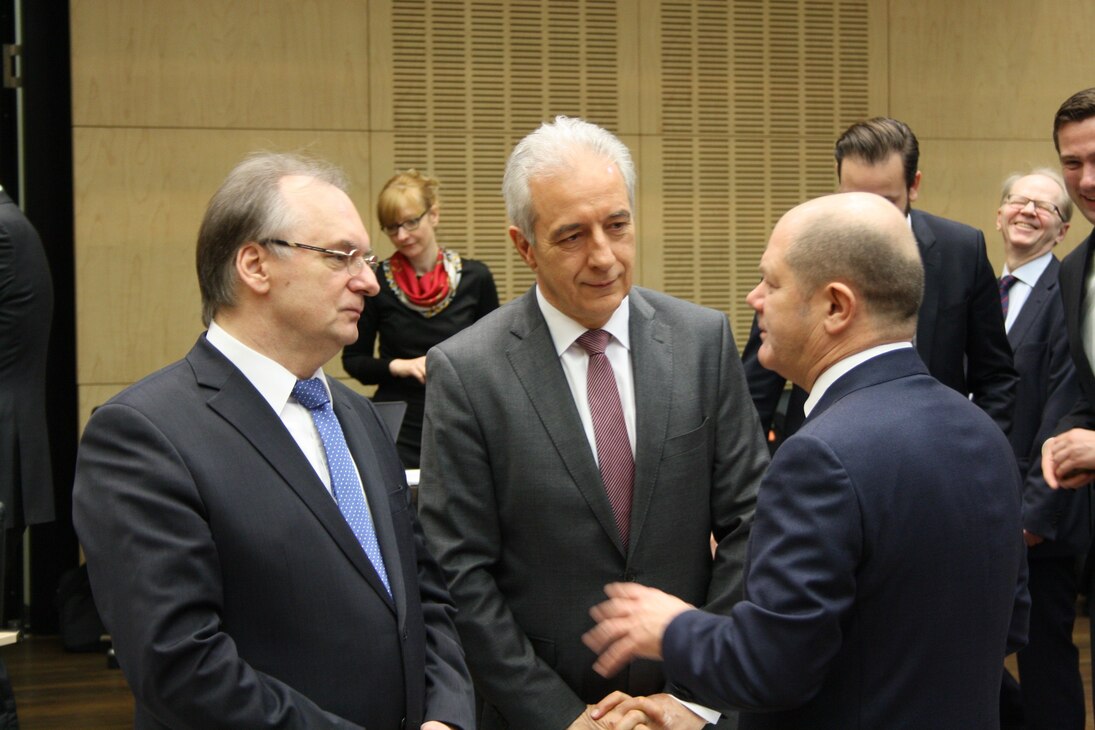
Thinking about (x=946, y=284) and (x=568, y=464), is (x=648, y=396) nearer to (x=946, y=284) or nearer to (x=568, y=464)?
(x=568, y=464)

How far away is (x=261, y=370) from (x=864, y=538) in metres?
0.98

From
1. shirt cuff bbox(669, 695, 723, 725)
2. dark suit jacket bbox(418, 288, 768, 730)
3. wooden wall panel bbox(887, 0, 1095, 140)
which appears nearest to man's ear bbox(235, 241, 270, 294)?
dark suit jacket bbox(418, 288, 768, 730)

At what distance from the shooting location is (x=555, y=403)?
232 centimetres

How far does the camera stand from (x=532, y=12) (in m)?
6.33

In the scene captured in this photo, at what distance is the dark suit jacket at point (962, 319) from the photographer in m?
3.48

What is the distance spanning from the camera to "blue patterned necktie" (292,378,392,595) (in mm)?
2020

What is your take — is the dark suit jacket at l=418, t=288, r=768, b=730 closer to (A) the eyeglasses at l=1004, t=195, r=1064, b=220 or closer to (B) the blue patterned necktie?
(B) the blue patterned necktie

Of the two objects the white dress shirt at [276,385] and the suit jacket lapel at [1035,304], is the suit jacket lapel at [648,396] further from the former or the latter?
the suit jacket lapel at [1035,304]

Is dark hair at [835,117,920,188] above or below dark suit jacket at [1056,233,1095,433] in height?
above

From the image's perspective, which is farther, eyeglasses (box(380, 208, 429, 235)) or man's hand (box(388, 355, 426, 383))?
eyeglasses (box(380, 208, 429, 235))

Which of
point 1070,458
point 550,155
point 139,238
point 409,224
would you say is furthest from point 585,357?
point 139,238

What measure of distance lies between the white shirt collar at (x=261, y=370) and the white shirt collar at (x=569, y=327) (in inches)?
23.0

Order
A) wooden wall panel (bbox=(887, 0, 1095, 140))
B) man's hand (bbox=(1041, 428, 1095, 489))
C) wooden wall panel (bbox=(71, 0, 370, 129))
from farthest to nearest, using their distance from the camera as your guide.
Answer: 1. wooden wall panel (bbox=(887, 0, 1095, 140))
2. wooden wall panel (bbox=(71, 0, 370, 129))
3. man's hand (bbox=(1041, 428, 1095, 489))

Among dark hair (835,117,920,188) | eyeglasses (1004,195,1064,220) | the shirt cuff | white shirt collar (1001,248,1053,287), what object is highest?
dark hair (835,117,920,188)
